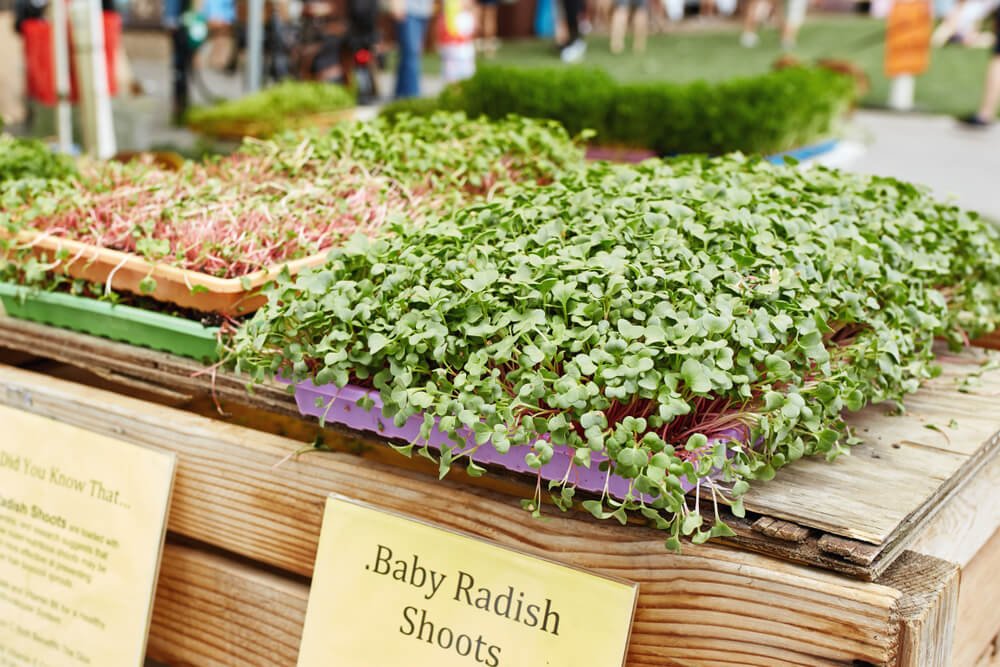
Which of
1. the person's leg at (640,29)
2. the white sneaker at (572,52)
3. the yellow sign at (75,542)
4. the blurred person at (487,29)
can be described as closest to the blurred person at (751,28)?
the person's leg at (640,29)

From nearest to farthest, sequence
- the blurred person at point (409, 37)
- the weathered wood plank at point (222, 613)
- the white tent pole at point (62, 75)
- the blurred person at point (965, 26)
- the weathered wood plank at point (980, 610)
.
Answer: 1. the weathered wood plank at point (980, 610)
2. the weathered wood plank at point (222, 613)
3. the white tent pole at point (62, 75)
4. the blurred person at point (409, 37)
5. the blurred person at point (965, 26)

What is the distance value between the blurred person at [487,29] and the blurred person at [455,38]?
8.19 m

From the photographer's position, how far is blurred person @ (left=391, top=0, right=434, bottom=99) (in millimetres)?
7688

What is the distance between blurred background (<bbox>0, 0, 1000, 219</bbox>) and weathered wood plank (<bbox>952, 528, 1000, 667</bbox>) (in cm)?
237

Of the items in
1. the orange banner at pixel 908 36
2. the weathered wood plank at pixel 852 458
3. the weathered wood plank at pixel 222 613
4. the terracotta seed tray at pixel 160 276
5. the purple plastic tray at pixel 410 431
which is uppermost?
the orange banner at pixel 908 36

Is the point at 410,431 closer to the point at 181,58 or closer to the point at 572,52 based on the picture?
the point at 181,58

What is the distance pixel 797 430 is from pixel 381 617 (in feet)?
1.72

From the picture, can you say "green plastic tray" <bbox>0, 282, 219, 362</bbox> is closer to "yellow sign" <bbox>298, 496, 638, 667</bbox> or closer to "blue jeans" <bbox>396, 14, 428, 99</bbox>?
"yellow sign" <bbox>298, 496, 638, 667</bbox>

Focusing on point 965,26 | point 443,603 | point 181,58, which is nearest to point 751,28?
point 965,26

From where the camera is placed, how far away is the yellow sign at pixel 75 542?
135 centimetres

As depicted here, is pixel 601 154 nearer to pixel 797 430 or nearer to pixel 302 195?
pixel 302 195

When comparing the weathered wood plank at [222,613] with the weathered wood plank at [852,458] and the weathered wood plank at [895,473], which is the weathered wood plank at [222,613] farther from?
the weathered wood plank at [895,473]

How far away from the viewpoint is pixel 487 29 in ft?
48.6

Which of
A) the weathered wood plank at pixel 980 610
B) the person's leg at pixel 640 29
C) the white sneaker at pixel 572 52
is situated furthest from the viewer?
the person's leg at pixel 640 29
